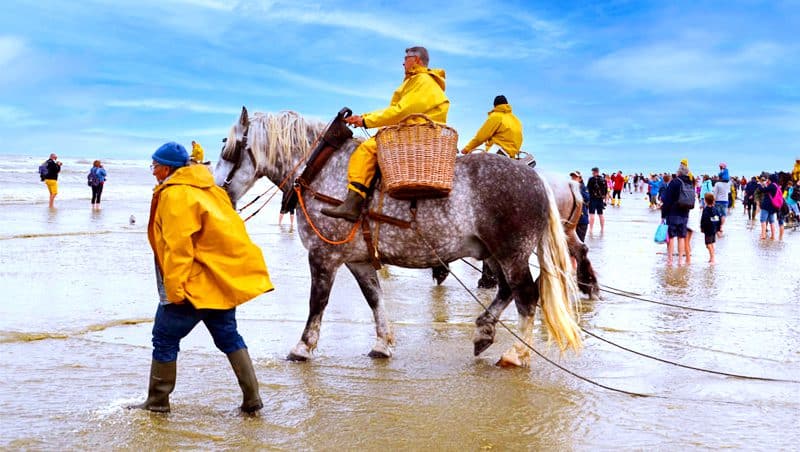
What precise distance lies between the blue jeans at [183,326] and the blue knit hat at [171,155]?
0.95 meters

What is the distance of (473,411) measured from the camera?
17.9 feet

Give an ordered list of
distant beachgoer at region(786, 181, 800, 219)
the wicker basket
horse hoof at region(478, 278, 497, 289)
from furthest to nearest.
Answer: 1. distant beachgoer at region(786, 181, 800, 219)
2. horse hoof at region(478, 278, 497, 289)
3. the wicker basket

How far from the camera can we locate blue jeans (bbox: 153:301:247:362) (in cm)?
499

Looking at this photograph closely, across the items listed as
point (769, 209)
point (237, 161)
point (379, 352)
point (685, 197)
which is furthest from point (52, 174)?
point (379, 352)

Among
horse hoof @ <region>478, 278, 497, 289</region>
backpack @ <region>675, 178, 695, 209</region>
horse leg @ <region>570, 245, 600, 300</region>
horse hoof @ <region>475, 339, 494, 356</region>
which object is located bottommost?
horse hoof @ <region>475, 339, 494, 356</region>

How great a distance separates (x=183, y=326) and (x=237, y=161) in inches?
111

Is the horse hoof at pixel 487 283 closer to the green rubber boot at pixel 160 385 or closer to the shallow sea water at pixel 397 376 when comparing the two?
the shallow sea water at pixel 397 376


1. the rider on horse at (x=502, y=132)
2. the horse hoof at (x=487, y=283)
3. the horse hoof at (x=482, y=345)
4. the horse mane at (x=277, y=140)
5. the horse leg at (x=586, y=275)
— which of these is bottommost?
the horse hoof at (x=482, y=345)

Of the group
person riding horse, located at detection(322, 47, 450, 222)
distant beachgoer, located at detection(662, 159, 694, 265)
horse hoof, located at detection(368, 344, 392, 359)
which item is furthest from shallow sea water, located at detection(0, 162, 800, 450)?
distant beachgoer, located at detection(662, 159, 694, 265)

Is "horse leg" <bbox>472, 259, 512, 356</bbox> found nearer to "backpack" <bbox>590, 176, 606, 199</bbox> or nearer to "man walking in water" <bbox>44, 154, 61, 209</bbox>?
"backpack" <bbox>590, 176, 606, 199</bbox>

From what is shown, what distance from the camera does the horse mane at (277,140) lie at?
7492 mm

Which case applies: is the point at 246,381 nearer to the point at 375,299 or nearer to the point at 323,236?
the point at 323,236

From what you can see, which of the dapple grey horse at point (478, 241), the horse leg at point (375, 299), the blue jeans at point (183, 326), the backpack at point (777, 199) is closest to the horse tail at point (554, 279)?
the dapple grey horse at point (478, 241)

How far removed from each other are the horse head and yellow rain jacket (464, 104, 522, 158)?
10.1 feet
